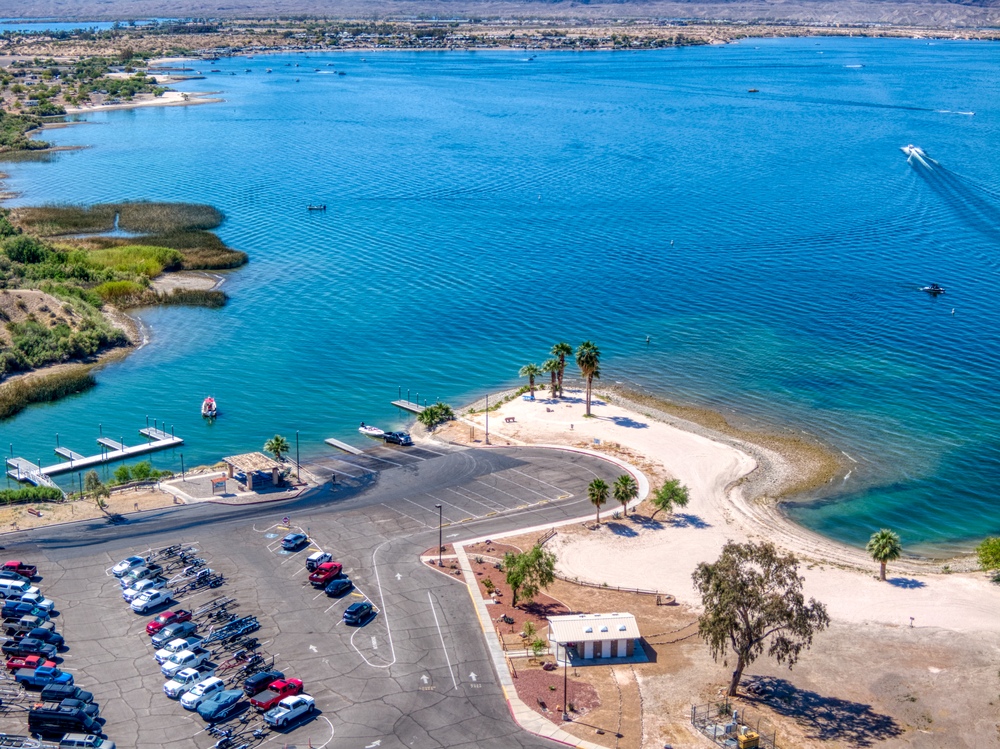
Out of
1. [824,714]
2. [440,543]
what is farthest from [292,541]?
[824,714]

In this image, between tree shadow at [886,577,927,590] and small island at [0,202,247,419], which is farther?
small island at [0,202,247,419]

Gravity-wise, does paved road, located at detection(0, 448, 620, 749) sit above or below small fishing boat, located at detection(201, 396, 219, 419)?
below

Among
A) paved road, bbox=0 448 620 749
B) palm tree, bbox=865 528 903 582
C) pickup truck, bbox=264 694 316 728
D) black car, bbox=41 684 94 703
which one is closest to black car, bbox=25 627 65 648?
paved road, bbox=0 448 620 749

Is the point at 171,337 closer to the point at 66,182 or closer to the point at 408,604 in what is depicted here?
the point at 408,604

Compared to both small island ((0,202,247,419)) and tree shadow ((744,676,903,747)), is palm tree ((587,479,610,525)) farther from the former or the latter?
small island ((0,202,247,419))

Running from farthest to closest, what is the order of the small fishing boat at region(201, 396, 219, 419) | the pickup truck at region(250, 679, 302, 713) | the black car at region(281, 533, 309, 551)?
the small fishing boat at region(201, 396, 219, 419) < the black car at region(281, 533, 309, 551) < the pickup truck at region(250, 679, 302, 713)

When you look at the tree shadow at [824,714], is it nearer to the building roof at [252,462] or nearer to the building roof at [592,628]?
the building roof at [592,628]

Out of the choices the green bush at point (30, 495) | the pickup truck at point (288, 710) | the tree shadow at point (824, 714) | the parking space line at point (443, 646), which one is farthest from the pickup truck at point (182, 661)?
the tree shadow at point (824, 714)

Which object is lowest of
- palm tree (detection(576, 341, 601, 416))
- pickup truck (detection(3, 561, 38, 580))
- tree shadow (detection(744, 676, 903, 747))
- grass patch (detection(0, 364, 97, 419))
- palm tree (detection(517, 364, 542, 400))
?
tree shadow (detection(744, 676, 903, 747))

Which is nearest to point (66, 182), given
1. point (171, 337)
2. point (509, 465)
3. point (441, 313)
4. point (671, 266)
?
point (171, 337)
